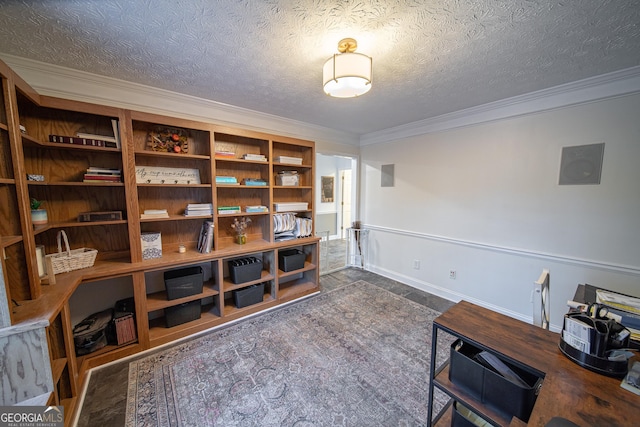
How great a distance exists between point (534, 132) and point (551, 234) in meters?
1.05

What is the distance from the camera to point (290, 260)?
296cm

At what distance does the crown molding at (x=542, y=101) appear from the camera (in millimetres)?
1835

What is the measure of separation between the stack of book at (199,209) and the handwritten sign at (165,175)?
0.87ft

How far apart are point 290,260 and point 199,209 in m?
1.25

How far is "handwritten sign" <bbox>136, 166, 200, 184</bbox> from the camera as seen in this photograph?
2162mm

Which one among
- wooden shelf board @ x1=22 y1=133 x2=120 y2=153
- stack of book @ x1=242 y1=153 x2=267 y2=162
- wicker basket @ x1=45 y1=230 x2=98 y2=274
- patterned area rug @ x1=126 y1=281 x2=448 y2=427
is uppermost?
stack of book @ x1=242 y1=153 x2=267 y2=162

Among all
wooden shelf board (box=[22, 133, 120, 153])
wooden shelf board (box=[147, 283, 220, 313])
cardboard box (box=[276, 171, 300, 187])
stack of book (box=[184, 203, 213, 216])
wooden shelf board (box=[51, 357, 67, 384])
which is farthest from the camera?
cardboard box (box=[276, 171, 300, 187])

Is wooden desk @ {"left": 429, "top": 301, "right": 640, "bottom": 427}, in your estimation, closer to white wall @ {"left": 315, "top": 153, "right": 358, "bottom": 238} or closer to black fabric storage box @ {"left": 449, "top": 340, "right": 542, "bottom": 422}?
black fabric storage box @ {"left": 449, "top": 340, "right": 542, "bottom": 422}

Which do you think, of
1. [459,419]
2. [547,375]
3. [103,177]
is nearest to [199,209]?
[103,177]

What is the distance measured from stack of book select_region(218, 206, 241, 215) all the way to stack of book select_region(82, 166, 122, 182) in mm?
874

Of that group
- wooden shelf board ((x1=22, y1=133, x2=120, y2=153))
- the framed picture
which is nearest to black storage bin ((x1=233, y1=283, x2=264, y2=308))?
wooden shelf board ((x1=22, y1=133, x2=120, y2=153))

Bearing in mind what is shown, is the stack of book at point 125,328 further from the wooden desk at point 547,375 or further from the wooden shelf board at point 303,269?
the wooden desk at point 547,375

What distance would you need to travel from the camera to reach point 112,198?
2.08 metres

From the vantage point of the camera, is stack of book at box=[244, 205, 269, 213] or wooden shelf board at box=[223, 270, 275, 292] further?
stack of book at box=[244, 205, 269, 213]
